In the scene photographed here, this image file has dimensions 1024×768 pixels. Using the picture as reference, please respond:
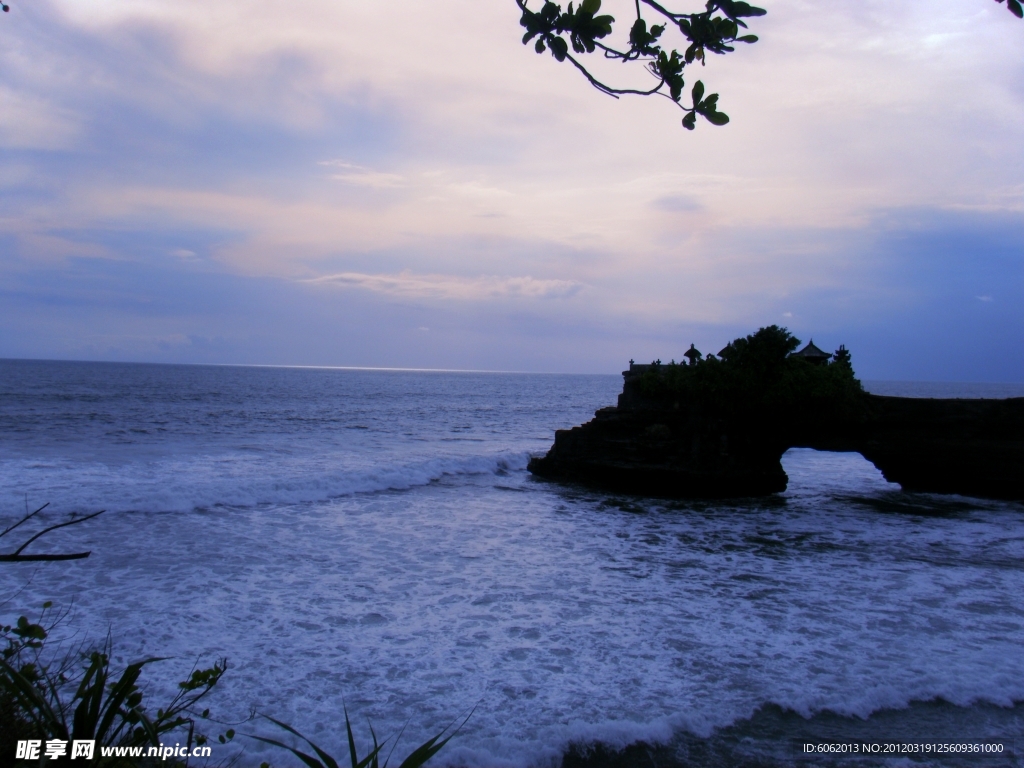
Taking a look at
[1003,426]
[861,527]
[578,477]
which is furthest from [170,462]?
[1003,426]

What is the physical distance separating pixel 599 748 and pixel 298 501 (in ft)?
42.9

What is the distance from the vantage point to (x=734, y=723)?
6.04m

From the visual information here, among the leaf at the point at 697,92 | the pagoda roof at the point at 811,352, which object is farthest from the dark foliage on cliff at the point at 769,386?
the leaf at the point at 697,92

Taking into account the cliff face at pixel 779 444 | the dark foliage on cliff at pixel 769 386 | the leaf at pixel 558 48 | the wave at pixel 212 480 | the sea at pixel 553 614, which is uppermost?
the leaf at pixel 558 48

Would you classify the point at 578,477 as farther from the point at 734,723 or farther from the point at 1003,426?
the point at 734,723

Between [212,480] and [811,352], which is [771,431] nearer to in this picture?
[811,352]

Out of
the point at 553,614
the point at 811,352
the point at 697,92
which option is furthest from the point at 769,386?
the point at 697,92

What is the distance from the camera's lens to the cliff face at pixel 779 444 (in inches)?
768

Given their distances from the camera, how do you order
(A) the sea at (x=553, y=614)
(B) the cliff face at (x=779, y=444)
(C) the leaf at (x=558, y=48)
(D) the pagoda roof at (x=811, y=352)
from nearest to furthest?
(C) the leaf at (x=558, y=48) < (A) the sea at (x=553, y=614) < (B) the cliff face at (x=779, y=444) < (D) the pagoda roof at (x=811, y=352)

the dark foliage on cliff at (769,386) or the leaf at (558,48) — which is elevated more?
the leaf at (558,48)

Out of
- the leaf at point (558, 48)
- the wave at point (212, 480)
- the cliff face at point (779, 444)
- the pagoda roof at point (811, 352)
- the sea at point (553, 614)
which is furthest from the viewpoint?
the pagoda roof at point (811, 352)

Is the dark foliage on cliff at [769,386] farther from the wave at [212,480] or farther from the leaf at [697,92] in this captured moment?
the leaf at [697,92]

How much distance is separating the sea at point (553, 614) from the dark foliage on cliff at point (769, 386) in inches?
105

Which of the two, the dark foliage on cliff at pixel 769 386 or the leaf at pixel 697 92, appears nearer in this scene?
→ the leaf at pixel 697 92
